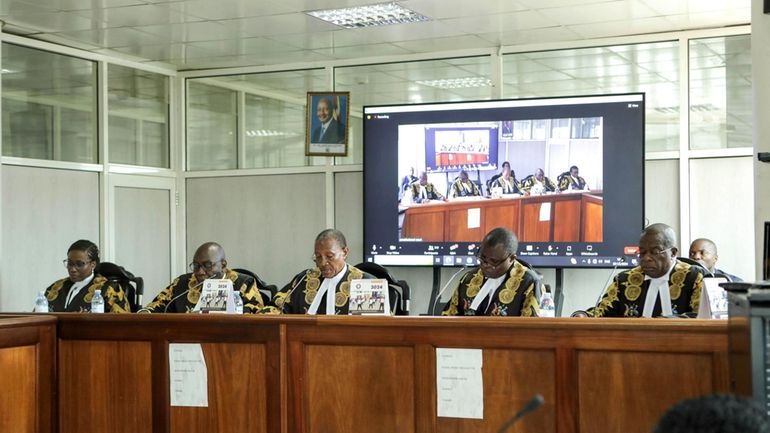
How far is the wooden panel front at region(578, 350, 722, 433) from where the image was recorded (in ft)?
8.78

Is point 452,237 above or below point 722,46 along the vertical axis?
below

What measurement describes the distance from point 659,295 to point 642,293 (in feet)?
0.26

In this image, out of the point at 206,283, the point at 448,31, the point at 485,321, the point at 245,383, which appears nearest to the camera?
the point at 485,321

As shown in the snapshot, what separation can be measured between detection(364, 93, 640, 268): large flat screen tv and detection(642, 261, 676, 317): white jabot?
2.11 metres

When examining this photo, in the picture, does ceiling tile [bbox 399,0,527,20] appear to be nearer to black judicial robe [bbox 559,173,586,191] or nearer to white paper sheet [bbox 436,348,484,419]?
black judicial robe [bbox 559,173,586,191]

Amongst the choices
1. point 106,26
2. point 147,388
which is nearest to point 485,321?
point 147,388

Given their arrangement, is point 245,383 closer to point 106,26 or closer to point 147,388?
point 147,388

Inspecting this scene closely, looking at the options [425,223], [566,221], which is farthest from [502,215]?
[425,223]

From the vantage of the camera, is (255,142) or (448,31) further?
(255,142)

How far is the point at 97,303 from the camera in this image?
5273mm

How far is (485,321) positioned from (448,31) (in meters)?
4.29

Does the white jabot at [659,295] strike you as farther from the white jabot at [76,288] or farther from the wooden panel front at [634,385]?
the white jabot at [76,288]

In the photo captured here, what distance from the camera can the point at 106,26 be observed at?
6645mm

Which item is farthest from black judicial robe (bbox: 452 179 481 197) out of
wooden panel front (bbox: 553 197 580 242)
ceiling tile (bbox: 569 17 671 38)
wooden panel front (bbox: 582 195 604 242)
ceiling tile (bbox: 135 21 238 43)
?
ceiling tile (bbox: 135 21 238 43)
